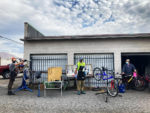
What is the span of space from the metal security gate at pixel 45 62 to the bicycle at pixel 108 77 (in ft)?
7.72

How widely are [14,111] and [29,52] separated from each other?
Result: 5139mm

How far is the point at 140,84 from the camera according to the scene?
8086 mm

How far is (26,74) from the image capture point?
7.68 m

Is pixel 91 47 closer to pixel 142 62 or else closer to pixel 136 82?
pixel 136 82

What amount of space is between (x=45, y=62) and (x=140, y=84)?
6.54 metres

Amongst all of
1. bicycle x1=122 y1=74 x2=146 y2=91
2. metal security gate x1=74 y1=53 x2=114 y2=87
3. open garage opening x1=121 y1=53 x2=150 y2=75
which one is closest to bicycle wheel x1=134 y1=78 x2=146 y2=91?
A: bicycle x1=122 y1=74 x2=146 y2=91

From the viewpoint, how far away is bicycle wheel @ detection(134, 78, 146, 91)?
26.5 ft

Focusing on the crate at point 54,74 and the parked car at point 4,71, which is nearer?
the crate at point 54,74

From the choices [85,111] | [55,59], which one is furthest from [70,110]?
[55,59]

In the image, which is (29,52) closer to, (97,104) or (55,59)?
(55,59)

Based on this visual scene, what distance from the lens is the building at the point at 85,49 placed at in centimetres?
852

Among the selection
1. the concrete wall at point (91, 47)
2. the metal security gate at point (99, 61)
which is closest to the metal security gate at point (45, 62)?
the concrete wall at point (91, 47)

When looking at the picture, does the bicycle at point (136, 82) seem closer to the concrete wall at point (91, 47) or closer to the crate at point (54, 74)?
the concrete wall at point (91, 47)

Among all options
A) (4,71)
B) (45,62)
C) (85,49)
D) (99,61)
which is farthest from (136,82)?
(4,71)
